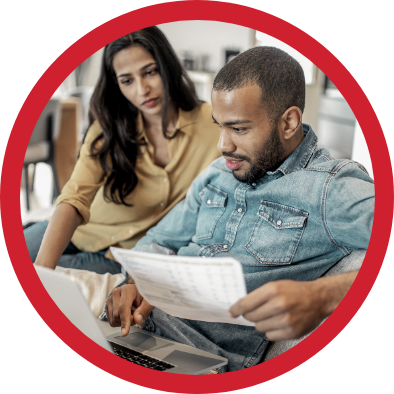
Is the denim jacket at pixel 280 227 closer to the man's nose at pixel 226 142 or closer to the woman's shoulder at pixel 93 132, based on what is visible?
the man's nose at pixel 226 142

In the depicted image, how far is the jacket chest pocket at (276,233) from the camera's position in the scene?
98 centimetres

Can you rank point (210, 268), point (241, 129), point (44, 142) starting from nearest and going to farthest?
point (210, 268)
point (241, 129)
point (44, 142)

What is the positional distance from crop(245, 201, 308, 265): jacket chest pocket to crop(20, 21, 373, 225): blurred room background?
0.58 meters

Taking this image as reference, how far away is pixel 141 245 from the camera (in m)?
1.25

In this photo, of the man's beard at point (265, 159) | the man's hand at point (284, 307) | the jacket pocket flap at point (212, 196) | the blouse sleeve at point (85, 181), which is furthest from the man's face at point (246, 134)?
the blouse sleeve at point (85, 181)

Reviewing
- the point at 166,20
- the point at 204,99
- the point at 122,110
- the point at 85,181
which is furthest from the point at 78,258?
the point at 204,99

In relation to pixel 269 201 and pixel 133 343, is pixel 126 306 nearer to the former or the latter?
pixel 133 343

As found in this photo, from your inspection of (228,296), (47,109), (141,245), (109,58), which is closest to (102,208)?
(141,245)

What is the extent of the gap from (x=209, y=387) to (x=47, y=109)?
2691 mm

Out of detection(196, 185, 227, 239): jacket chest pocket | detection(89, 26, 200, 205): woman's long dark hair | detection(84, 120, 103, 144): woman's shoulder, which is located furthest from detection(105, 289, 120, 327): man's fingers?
detection(84, 120, 103, 144): woman's shoulder

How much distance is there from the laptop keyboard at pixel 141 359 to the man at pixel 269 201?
0.06 meters

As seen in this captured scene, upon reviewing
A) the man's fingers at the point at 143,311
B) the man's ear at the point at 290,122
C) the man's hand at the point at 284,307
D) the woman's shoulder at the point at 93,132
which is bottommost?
the man's fingers at the point at 143,311

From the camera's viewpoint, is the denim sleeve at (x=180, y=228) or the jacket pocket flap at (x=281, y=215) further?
the denim sleeve at (x=180, y=228)
